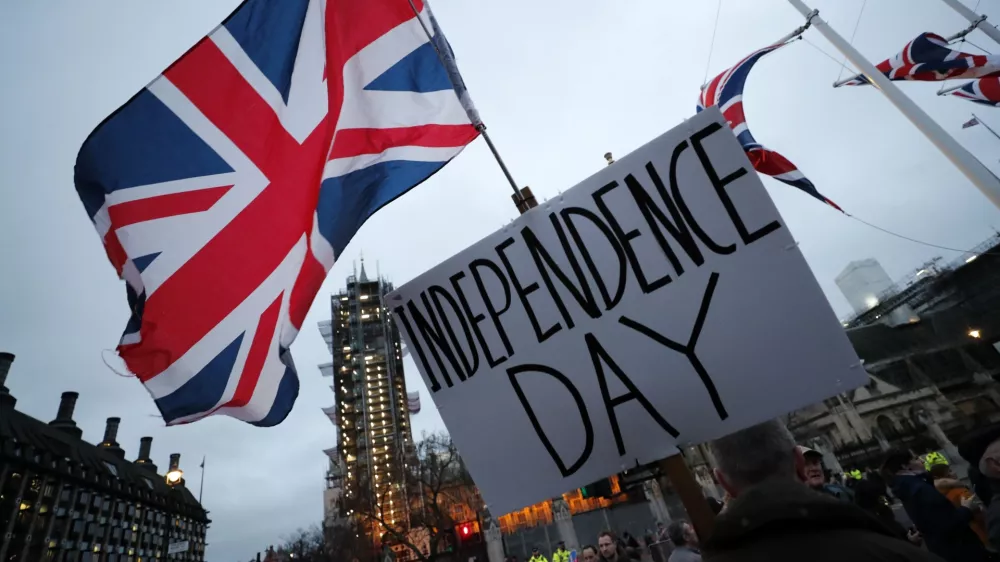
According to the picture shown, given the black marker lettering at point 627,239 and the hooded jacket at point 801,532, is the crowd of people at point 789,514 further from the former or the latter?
the black marker lettering at point 627,239

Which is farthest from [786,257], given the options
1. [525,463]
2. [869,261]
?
[869,261]

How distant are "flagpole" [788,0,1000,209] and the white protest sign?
6.30m

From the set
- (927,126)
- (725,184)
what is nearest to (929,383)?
(927,126)

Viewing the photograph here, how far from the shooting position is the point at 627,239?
Result: 233 centimetres

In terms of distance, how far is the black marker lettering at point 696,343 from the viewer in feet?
6.71

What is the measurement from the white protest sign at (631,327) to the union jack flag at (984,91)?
47.5 ft

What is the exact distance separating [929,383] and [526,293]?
61.3 m

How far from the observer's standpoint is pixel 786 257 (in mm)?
2025

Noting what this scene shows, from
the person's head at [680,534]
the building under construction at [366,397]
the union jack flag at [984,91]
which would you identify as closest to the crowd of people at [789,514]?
the person's head at [680,534]

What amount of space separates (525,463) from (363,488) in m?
51.2

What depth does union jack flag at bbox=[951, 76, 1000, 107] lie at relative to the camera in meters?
11.5

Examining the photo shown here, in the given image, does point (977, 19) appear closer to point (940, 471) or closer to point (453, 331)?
point (940, 471)

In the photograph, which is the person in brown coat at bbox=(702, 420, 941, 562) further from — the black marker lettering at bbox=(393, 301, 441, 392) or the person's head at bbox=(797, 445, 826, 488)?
the person's head at bbox=(797, 445, 826, 488)

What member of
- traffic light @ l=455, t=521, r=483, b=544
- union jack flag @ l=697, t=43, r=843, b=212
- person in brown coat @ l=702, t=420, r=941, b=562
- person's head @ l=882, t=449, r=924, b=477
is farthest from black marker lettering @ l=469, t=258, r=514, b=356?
Answer: traffic light @ l=455, t=521, r=483, b=544
